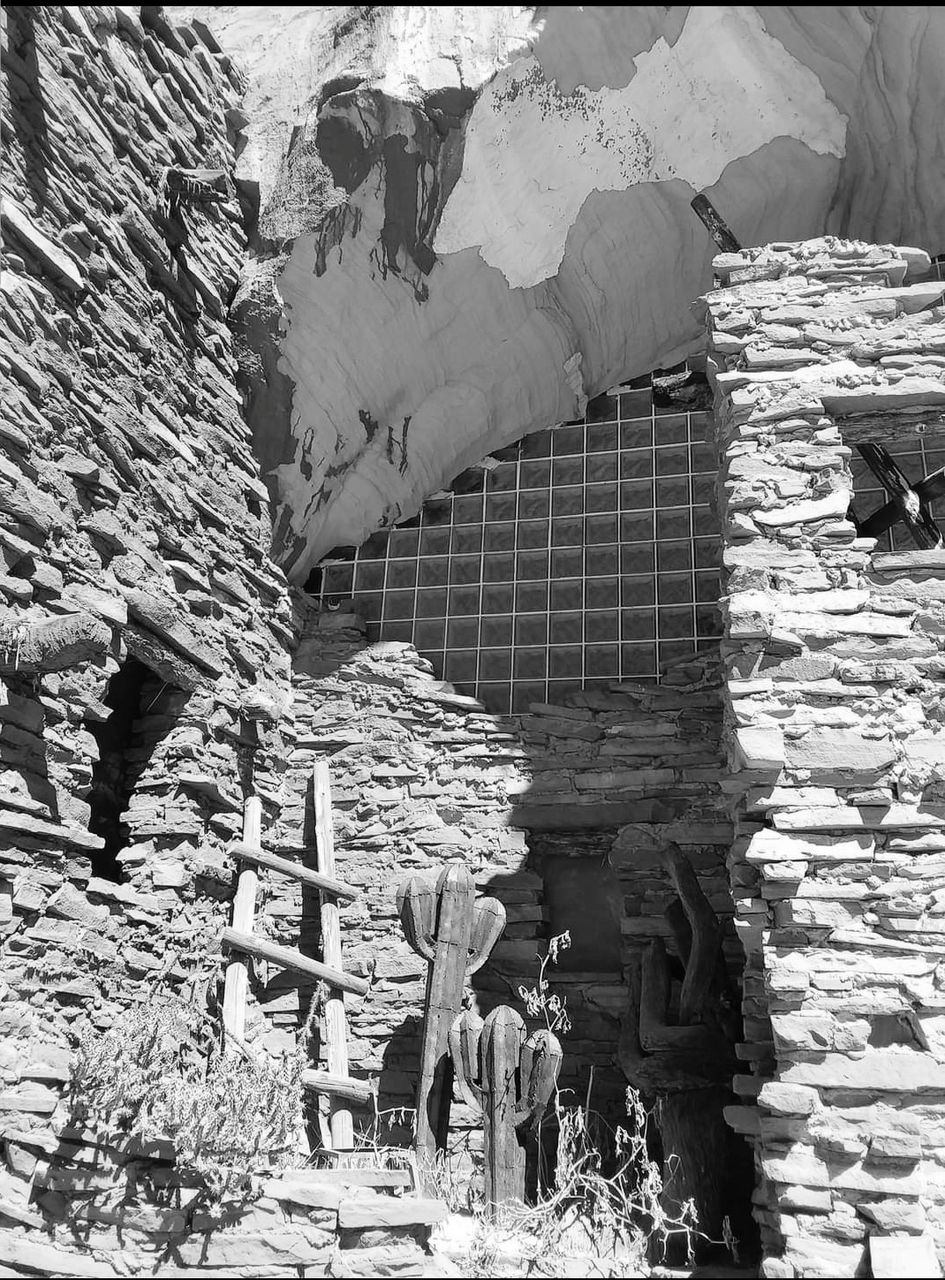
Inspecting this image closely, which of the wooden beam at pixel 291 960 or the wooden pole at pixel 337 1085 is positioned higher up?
the wooden beam at pixel 291 960

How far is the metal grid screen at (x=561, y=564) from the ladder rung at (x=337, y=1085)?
2424 millimetres

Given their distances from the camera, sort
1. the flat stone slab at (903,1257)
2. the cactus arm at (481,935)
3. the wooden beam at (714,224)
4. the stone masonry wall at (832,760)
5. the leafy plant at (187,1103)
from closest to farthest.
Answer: the flat stone slab at (903,1257), the stone masonry wall at (832,760), the leafy plant at (187,1103), the cactus arm at (481,935), the wooden beam at (714,224)

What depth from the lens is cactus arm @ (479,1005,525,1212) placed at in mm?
4074

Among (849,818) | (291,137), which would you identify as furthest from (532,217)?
(849,818)

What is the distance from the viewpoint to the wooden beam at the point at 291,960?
5.29m

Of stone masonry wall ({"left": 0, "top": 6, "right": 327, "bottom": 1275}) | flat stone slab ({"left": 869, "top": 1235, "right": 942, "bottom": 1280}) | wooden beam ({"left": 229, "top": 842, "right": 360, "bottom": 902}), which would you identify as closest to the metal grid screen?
stone masonry wall ({"left": 0, "top": 6, "right": 327, "bottom": 1275})

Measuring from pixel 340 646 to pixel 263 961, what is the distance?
211cm

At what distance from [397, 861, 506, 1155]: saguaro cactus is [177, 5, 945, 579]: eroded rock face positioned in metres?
2.70

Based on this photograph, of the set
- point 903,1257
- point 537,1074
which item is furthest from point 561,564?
point 903,1257

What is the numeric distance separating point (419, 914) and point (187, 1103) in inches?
58.3

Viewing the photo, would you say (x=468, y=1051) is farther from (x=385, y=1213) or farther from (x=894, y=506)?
(x=894, y=506)

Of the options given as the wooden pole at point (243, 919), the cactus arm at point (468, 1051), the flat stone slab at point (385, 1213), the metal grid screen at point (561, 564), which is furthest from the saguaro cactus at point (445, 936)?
the metal grid screen at point (561, 564)

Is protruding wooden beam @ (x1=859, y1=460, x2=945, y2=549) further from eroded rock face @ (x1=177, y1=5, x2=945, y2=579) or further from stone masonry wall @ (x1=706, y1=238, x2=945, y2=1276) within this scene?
eroded rock face @ (x1=177, y1=5, x2=945, y2=579)

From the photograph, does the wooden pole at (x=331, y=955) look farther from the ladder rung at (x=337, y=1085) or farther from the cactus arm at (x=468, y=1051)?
the cactus arm at (x=468, y=1051)
